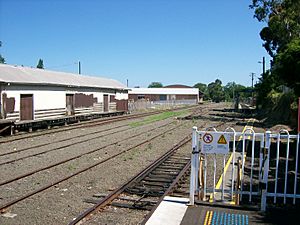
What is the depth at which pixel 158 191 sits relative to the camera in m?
8.29

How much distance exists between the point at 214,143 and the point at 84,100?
27.0 meters

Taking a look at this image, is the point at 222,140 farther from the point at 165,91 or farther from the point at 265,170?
the point at 165,91

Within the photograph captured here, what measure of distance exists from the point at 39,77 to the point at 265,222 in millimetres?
24342

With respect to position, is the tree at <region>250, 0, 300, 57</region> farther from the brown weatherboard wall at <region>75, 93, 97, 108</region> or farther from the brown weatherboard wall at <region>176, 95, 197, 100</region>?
the brown weatherboard wall at <region>176, 95, 197, 100</region>

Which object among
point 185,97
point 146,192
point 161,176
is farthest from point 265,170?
point 185,97

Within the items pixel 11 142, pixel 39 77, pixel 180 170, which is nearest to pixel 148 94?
pixel 39 77

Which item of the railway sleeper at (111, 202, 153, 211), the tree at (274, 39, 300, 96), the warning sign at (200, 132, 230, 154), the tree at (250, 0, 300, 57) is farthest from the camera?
the tree at (250, 0, 300, 57)

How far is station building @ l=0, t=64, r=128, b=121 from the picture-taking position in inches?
875

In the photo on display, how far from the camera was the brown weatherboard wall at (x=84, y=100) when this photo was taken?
3129 cm

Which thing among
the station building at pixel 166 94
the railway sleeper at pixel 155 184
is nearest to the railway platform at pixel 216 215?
the railway sleeper at pixel 155 184

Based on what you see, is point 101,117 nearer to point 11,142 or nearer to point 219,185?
point 11,142

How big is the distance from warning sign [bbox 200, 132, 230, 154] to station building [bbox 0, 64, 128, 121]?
57.5ft

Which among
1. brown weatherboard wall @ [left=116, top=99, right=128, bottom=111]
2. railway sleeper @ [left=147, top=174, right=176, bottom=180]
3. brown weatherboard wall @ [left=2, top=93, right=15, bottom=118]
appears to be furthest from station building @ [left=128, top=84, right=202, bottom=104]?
railway sleeper @ [left=147, top=174, right=176, bottom=180]

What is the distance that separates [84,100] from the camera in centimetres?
3281
